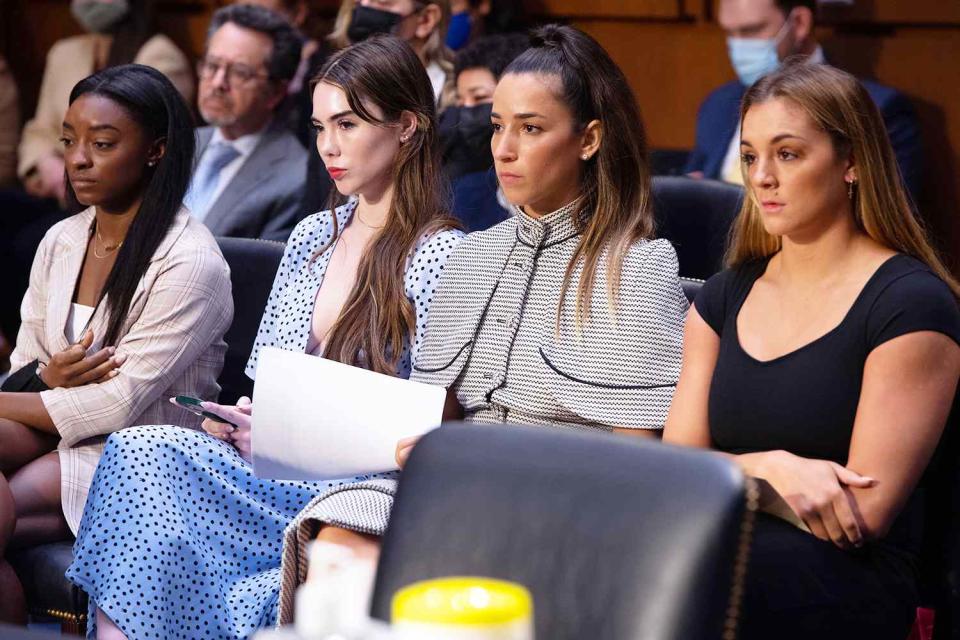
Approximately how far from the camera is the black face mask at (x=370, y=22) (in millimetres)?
4277

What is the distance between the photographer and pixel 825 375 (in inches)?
81.8

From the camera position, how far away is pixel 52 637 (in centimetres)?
127

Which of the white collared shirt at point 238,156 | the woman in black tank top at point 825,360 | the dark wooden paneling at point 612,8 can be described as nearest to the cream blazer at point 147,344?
the woman in black tank top at point 825,360

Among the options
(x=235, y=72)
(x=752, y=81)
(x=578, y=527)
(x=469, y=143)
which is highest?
(x=752, y=81)

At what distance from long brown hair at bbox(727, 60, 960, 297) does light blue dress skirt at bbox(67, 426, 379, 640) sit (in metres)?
0.96

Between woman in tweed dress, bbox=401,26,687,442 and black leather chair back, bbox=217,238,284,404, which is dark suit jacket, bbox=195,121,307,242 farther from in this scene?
woman in tweed dress, bbox=401,26,687,442

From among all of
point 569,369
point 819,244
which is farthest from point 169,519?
point 819,244

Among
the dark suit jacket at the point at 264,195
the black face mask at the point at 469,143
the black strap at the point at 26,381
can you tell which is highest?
the black face mask at the point at 469,143

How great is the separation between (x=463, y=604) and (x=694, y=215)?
2.28 metres

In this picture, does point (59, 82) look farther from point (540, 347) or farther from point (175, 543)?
point (540, 347)

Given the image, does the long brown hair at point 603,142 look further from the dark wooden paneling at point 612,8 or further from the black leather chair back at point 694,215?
the dark wooden paneling at point 612,8

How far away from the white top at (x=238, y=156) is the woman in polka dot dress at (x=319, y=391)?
4.85ft

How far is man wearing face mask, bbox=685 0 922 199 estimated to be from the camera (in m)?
4.06

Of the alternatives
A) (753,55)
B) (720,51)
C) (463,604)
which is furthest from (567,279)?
(720,51)
